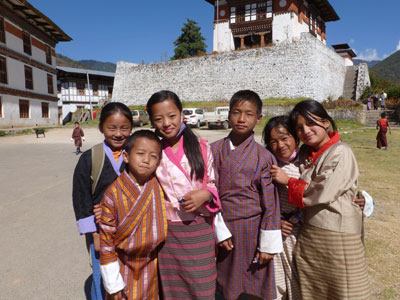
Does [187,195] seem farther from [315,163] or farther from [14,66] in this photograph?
[14,66]

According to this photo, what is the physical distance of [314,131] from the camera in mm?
1869

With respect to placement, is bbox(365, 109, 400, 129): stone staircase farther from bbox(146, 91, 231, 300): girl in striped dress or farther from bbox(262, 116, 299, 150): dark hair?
bbox(146, 91, 231, 300): girl in striped dress

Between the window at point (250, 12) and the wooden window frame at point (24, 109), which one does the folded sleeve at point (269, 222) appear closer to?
the wooden window frame at point (24, 109)

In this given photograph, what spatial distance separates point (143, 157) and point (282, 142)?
3.49 feet

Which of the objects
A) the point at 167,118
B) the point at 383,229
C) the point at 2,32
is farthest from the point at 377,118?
the point at 2,32

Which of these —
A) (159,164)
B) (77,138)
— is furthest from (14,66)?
(159,164)

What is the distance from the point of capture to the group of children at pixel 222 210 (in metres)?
1.69

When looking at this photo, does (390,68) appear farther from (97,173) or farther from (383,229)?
(97,173)

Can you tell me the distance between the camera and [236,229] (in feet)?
6.32

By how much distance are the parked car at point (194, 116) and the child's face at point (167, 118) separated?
17762mm

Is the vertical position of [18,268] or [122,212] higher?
[122,212]

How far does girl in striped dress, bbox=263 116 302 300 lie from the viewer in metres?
1.98

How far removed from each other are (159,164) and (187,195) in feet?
1.03

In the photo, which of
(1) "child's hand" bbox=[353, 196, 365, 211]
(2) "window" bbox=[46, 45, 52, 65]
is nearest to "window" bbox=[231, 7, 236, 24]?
(2) "window" bbox=[46, 45, 52, 65]
